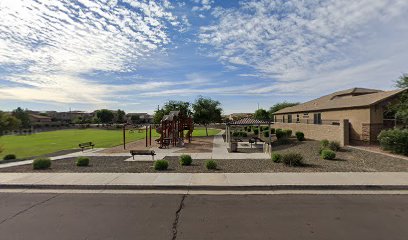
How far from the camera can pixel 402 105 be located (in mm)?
19422

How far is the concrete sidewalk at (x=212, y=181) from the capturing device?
29.7 feet

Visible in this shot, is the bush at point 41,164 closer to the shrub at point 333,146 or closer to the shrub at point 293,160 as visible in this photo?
the shrub at point 293,160

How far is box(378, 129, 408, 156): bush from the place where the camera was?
15730mm

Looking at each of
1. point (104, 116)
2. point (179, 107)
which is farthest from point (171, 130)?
point (104, 116)

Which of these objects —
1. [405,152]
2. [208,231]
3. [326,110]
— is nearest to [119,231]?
[208,231]

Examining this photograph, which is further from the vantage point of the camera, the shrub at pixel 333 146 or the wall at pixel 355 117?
the wall at pixel 355 117

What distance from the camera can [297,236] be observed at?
5402mm

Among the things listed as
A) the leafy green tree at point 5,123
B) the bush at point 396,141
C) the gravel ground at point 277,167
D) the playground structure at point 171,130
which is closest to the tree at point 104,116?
the leafy green tree at point 5,123

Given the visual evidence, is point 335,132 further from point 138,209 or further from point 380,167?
point 138,209

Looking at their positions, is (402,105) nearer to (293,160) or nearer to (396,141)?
(396,141)

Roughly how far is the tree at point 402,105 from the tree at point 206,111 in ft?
77.4

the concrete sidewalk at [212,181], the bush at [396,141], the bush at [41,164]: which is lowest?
the concrete sidewalk at [212,181]

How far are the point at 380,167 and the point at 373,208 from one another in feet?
21.3

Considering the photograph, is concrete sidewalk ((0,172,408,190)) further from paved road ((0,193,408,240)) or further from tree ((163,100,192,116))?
tree ((163,100,192,116))
